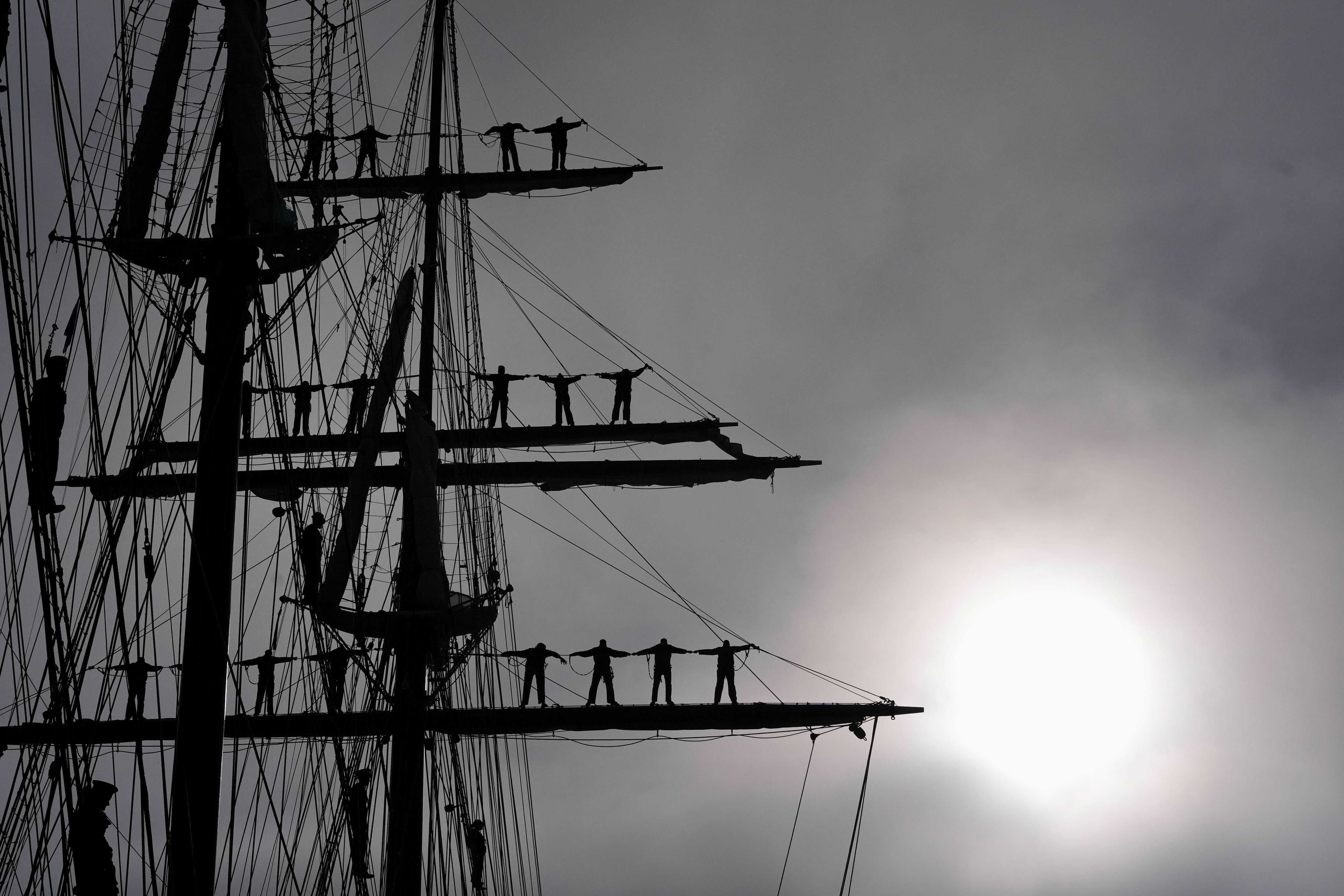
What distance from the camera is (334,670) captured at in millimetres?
20609

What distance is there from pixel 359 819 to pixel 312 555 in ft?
12.8

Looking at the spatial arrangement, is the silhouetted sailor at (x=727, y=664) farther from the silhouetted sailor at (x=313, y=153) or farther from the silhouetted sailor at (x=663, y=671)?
the silhouetted sailor at (x=313, y=153)

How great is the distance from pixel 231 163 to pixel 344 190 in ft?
63.9

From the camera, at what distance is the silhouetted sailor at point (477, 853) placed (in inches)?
914

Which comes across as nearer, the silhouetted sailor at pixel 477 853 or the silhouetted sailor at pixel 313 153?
the silhouetted sailor at pixel 313 153

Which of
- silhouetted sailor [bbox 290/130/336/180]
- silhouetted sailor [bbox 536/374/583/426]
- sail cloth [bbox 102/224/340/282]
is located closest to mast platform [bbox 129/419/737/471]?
silhouetted sailor [bbox 536/374/583/426]

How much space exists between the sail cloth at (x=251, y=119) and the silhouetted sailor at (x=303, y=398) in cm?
218

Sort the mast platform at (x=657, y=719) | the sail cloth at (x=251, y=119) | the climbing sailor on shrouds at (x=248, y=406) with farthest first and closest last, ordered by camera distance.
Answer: the mast platform at (x=657, y=719) → the climbing sailor on shrouds at (x=248, y=406) → the sail cloth at (x=251, y=119)

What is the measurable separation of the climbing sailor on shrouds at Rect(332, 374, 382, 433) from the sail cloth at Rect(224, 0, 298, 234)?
11.9 meters

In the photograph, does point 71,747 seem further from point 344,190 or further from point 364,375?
point 344,190

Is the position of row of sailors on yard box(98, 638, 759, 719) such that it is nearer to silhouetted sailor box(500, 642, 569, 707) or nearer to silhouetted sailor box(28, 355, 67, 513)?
silhouetted sailor box(500, 642, 569, 707)

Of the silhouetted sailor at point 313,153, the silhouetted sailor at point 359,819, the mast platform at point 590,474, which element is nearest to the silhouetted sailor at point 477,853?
the silhouetted sailor at point 359,819

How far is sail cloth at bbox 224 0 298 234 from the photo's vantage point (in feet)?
35.6

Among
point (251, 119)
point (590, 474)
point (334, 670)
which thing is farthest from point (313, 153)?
point (590, 474)
